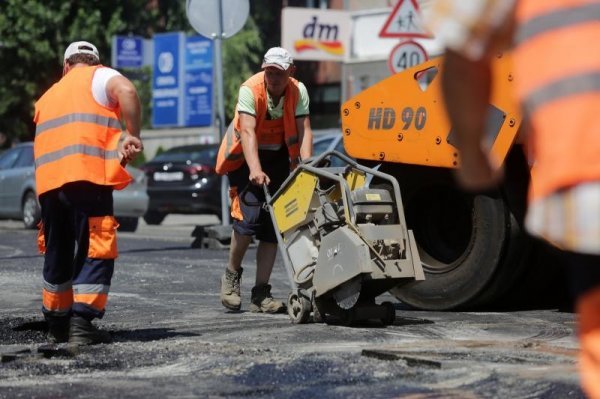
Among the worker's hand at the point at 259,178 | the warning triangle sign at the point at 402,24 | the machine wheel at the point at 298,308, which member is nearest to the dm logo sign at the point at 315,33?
the warning triangle sign at the point at 402,24

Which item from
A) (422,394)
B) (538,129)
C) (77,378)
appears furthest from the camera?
(77,378)

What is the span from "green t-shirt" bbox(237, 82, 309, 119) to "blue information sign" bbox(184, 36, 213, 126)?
67.4 feet

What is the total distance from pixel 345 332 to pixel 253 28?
3550cm

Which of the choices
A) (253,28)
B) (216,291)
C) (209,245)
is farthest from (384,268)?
(253,28)

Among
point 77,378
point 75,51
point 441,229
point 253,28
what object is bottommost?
point 77,378

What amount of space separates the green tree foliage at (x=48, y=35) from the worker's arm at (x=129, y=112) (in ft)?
101

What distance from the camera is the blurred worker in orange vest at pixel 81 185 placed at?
705 centimetres

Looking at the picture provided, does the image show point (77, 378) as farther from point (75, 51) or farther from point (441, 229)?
point (441, 229)

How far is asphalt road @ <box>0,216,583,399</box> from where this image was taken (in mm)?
5477

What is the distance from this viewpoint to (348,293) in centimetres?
755

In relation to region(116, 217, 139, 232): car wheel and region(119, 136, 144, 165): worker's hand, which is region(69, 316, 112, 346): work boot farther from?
region(116, 217, 139, 232): car wheel

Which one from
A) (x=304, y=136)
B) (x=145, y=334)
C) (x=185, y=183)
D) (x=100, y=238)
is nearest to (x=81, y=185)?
(x=100, y=238)

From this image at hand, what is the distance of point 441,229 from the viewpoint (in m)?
8.78

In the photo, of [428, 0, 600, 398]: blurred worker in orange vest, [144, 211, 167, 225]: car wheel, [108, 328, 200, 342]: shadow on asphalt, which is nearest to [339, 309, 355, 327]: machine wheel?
[108, 328, 200, 342]: shadow on asphalt
